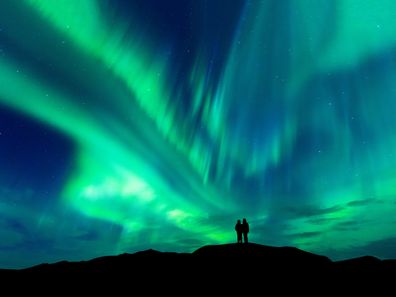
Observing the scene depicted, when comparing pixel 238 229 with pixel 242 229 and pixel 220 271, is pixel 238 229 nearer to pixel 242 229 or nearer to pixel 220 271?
pixel 242 229

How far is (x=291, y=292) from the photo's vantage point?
102 feet

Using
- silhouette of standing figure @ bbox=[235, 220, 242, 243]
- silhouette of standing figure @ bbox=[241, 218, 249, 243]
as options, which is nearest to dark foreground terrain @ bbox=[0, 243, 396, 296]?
silhouette of standing figure @ bbox=[235, 220, 242, 243]

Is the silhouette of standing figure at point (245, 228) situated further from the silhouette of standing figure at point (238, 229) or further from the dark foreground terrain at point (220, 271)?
the dark foreground terrain at point (220, 271)

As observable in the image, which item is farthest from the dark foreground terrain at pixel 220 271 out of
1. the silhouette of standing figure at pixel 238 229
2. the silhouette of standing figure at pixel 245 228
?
the silhouette of standing figure at pixel 245 228

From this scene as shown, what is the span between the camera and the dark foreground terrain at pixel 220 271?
31.7 metres

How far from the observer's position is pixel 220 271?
3222 cm

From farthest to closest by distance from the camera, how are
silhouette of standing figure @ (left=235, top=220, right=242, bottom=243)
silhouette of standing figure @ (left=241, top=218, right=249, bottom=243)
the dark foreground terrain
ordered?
silhouette of standing figure @ (left=235, top=220, right=242, bottom=243), silhouette of standing figure @ (left=241, top=218, right=249, bottom=243), the dark foreground terrain

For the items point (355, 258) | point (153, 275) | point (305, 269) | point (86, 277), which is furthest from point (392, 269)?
point (86, 277)

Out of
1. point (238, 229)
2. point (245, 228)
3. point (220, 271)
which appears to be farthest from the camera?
point (238, 229)

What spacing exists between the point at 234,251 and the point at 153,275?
8.46 metres


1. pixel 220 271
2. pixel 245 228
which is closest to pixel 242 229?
pixel 245 228

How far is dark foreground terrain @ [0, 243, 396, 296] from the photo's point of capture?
31.7 meters

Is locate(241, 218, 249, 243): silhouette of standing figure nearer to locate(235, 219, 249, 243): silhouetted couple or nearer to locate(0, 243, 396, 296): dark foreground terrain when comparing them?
locate(235, 219, 249, 243): silhouetted couple

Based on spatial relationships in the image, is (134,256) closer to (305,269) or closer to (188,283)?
(188,283)
